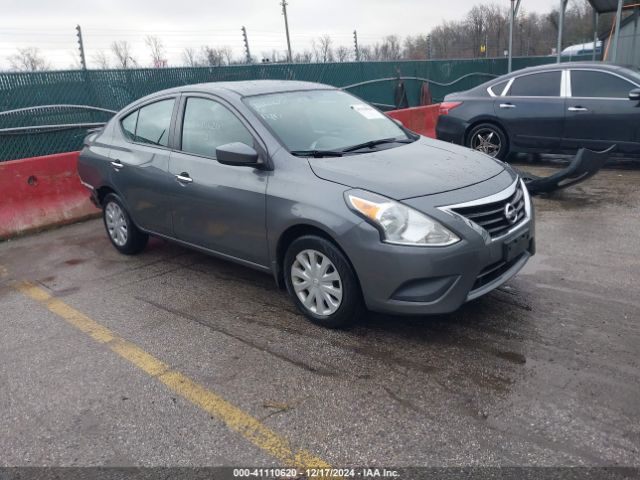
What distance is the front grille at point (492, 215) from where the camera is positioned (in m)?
3.50

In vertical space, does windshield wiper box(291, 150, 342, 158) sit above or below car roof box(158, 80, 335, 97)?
below

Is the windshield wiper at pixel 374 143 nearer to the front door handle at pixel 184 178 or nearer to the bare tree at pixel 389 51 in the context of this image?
the front door handle at pixel 184 178

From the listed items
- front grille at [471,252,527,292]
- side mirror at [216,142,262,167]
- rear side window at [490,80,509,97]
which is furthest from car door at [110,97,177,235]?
rear side window at [490,80,509,97]

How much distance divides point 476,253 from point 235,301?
200 cm

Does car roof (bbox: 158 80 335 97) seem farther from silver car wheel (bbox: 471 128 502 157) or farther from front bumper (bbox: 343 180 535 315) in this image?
silver car wheel (bbox: 471 128 502 157)

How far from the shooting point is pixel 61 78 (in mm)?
9633

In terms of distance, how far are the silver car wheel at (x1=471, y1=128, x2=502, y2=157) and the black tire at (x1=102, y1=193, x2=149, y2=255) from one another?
222 inches

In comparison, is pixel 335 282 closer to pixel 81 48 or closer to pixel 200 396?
pixel 200 396

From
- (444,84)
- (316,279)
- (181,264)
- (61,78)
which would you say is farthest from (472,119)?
(444,84)

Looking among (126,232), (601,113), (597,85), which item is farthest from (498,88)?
(126,232)

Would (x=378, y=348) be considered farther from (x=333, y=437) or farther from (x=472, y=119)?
(x=472, y=119)

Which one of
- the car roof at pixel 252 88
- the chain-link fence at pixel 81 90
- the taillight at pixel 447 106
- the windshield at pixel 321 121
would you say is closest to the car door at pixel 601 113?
the taillight at pixel 447 106

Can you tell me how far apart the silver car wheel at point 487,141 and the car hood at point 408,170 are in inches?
195

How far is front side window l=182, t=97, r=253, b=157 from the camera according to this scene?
172 inches
